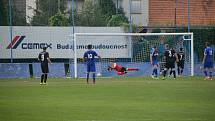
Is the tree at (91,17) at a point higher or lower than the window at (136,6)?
lower

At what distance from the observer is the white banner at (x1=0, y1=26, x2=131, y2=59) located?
4531 cm

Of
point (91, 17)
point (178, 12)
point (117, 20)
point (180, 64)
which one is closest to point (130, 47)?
point (117, 20)

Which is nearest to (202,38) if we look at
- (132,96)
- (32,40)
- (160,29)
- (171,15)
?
A: (160,29)

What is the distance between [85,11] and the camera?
1900 inches

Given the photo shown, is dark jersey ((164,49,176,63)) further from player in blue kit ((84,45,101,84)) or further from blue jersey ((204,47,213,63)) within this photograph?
player in blue kit ((84,45,101,84))

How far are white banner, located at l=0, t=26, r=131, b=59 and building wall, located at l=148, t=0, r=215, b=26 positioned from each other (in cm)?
747

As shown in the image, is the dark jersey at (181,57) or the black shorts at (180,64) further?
the black shorts at (180,64)

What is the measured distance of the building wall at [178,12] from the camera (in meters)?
53.3

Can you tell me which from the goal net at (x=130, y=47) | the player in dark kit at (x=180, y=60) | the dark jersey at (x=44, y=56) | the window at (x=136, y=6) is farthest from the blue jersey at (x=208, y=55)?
the window at (x=136, y=6)

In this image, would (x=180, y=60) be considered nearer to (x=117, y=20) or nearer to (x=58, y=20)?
(x=117, y=20)

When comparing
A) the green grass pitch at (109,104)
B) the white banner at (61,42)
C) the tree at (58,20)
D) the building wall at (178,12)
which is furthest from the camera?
the building wall at (178,12)

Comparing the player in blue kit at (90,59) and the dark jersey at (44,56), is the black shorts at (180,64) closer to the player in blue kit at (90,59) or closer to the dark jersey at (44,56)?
the player in blue kit at (90,59)

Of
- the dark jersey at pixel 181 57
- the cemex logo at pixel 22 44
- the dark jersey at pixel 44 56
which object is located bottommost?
the dark jersey at pixel 181 57

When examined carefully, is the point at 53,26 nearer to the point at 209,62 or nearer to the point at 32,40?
the point at 32,40
